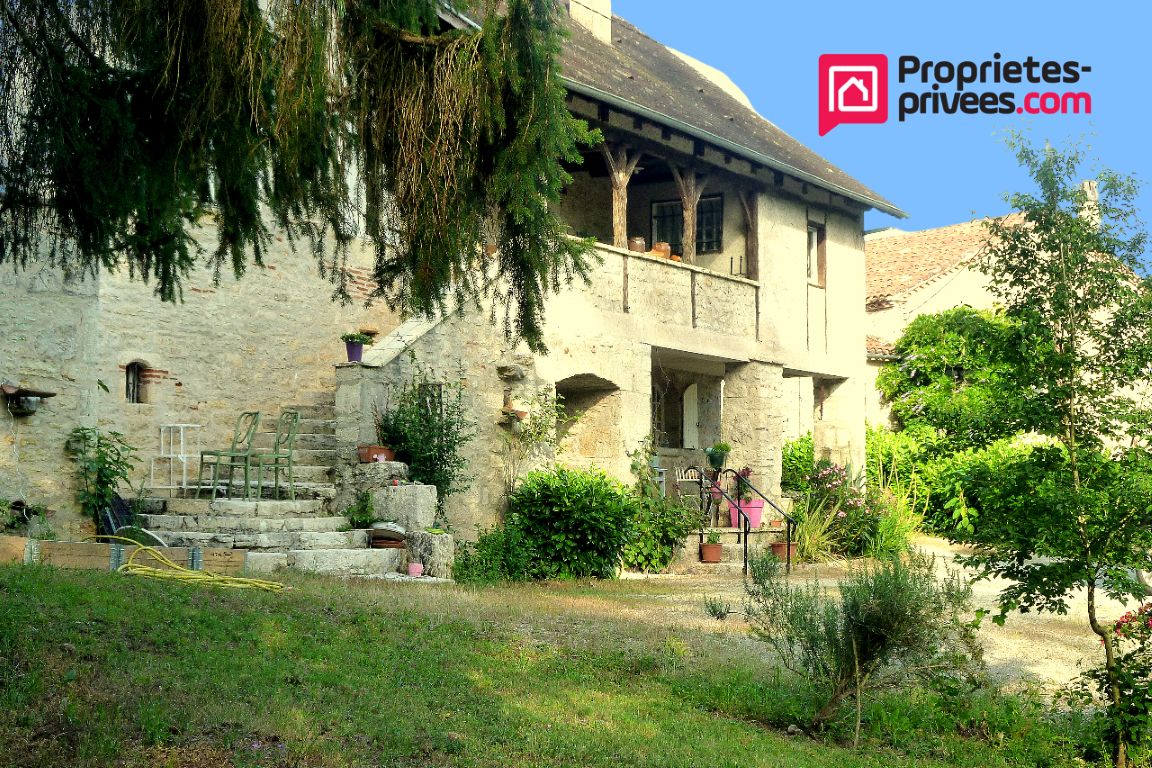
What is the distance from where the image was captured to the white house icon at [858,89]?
46.5ft

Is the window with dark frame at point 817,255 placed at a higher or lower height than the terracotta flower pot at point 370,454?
higher

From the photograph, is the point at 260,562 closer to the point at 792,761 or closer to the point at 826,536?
the point at 792,761

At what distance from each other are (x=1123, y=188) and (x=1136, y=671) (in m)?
2.63

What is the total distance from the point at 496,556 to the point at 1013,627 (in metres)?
4.75

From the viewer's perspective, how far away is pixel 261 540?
33.1 feet

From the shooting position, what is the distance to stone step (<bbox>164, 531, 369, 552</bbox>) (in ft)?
32.7

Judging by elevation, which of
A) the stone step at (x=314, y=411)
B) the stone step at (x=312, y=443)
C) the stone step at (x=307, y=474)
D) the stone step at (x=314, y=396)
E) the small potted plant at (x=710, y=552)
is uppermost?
the stone step at (x=314, y=396)

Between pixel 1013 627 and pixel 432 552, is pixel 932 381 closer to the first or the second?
pixel 1013 627

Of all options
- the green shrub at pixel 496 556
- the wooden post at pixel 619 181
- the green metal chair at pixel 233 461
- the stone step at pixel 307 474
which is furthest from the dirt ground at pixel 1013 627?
the wooden post at pixel 619 181

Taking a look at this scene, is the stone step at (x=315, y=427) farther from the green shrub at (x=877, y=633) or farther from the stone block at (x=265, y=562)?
the green shrub at (x=877, y=633)

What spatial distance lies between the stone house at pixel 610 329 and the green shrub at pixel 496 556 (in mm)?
277

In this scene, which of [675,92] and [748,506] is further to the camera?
[675,92]

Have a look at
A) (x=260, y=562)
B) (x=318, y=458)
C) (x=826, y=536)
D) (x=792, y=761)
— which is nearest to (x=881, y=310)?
(x=826, y=536)

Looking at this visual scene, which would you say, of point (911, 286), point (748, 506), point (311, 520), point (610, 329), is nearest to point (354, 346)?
point (311, 520)
